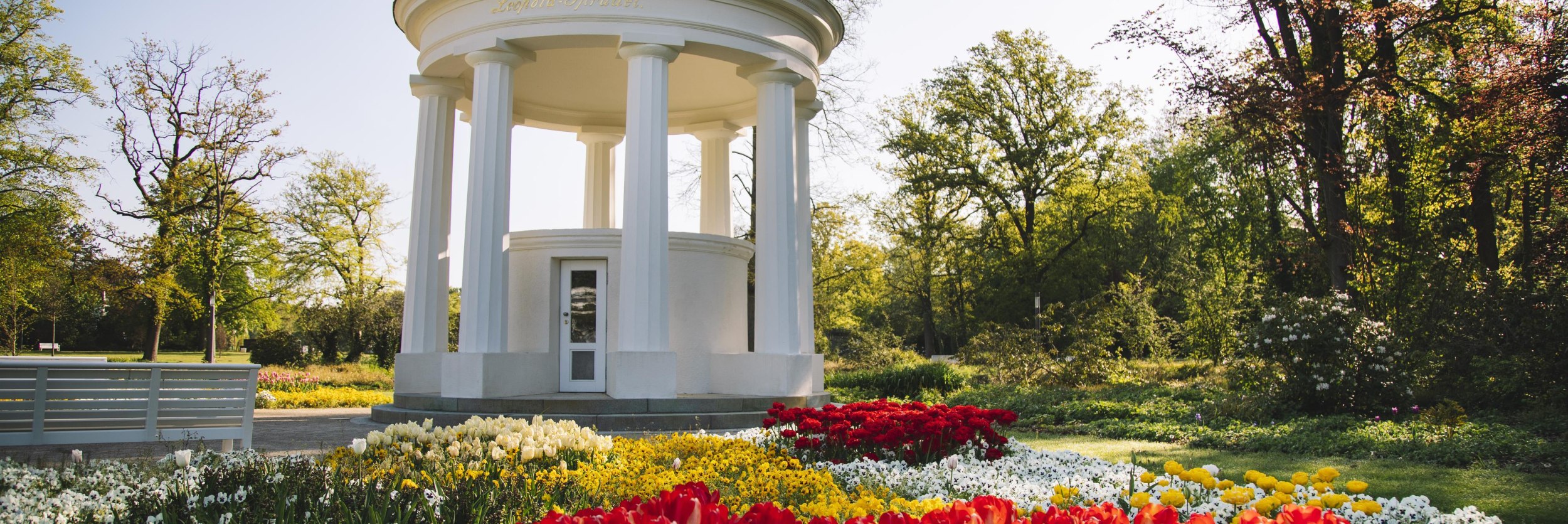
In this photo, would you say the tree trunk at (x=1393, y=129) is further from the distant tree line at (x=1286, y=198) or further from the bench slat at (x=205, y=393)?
the bench slat at (x=205, y=393)

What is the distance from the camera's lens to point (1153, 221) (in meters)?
40.0

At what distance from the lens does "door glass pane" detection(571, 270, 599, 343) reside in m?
14.2

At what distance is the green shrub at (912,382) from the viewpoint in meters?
18.4

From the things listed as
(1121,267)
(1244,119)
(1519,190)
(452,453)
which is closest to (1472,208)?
(1519,190)

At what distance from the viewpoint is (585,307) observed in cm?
1427

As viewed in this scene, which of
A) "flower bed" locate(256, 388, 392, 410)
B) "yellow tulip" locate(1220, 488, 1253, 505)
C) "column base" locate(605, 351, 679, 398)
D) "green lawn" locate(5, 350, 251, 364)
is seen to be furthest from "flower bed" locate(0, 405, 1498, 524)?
"green lawn" locate(5, 350, 251, 364)

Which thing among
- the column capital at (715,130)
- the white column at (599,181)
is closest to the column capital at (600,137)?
the white column at (599,181)

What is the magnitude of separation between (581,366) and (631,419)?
301 centimetres

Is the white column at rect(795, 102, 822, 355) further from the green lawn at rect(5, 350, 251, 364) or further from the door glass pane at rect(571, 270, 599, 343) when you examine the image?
the green lawn at rect(5, 350, 251, 364)

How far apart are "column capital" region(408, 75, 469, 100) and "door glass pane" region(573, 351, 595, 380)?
4.33 meters

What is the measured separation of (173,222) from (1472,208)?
29888 millimetres

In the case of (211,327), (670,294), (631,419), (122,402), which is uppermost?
(211,327)

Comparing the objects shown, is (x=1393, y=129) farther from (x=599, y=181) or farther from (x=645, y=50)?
(x=599, y=181)

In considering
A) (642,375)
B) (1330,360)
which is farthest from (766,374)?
(1330,360)
